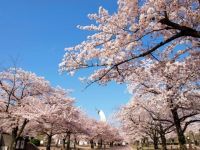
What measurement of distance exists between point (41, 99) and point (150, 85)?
13362 mm

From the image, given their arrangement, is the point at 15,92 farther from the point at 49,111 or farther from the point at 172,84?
the point at 172,84

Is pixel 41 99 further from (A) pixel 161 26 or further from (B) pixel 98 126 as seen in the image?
(B) pixel 98 126

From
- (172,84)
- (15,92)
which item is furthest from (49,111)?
(172,84)

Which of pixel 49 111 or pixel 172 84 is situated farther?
pixel 49 111

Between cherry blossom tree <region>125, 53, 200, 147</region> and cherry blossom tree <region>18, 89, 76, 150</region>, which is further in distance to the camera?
cherry blossom tree <region>18, 89, 76, 150</region>

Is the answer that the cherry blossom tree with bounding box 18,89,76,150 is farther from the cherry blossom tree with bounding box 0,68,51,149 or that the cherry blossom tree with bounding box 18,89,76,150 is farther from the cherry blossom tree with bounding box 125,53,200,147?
the cherry blossom tree with bounding box 125,53,200,147

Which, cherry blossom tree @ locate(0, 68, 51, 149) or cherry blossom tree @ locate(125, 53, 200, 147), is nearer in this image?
cherry blossom tree @ locate(125, 53, 200, 147)

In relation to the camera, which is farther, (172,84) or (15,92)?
(15,92)

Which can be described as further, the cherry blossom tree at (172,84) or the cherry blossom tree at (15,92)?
the cherry blossom tree at (15,92)

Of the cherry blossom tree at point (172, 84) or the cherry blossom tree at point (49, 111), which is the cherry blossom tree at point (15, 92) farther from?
the cherry blossom tree at point (172, 84)

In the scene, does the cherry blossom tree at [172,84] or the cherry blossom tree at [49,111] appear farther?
the cherry blossom tree at [49,111]

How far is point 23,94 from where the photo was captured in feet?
82.8

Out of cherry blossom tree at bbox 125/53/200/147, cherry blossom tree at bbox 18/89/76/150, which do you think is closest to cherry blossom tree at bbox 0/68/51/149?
cherry blossom tree at bbox 18/89/76/150

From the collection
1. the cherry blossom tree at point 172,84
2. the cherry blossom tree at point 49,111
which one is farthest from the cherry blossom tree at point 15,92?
the cherry blossom tree at point 172,84
